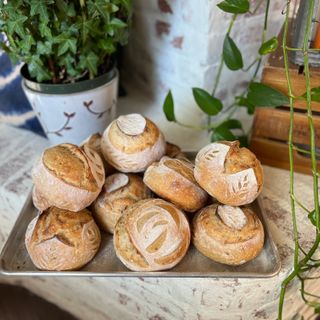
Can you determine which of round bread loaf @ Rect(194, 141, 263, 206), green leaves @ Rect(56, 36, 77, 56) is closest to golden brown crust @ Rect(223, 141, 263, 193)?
round bread loaf @ Rect(194, 141, 263, 206)

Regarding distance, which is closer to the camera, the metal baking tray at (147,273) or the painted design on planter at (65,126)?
the metal baking tray at (147,273)

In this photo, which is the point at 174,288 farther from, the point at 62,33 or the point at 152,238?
the point at 62,33

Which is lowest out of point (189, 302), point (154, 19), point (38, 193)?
point (189, 302)

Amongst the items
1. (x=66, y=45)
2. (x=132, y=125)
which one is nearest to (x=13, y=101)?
(x=66, y=45)

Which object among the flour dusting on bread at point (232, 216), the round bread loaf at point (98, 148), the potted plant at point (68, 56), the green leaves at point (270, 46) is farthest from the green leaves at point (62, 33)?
the flour dusting on bread at point (232, 216)

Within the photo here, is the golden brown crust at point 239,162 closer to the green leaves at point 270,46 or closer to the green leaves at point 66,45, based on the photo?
the green leaves at point 270,46

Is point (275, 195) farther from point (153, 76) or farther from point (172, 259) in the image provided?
point (153, 76)

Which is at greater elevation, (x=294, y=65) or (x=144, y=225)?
(x=294, y=65)

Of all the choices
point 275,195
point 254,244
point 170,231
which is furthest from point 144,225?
point 275,195

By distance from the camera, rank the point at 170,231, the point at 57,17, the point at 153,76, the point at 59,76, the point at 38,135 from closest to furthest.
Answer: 1. the point at 170,231
2. the point at 57,17
3. the point at 59,76
4. the point at 38,135
5. the point at 153,76
